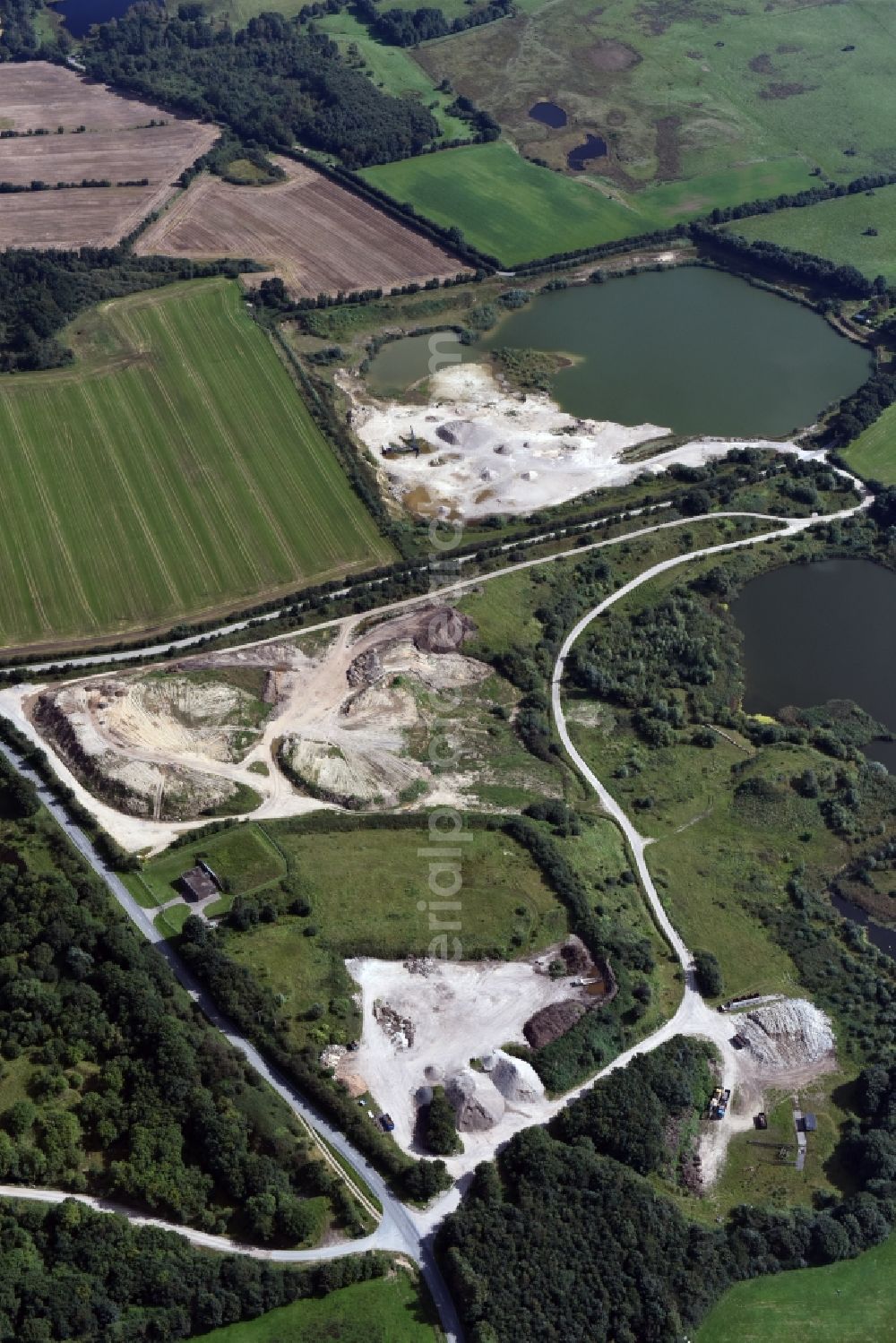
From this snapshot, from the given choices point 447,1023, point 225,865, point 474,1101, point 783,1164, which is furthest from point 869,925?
point 225,865

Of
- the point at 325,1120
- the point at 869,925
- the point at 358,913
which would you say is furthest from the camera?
the point at 869,925

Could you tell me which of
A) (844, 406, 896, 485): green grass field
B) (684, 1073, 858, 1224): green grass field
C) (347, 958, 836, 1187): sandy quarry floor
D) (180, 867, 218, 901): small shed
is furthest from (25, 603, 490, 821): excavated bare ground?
(844, 406, 896, 485): green grass field

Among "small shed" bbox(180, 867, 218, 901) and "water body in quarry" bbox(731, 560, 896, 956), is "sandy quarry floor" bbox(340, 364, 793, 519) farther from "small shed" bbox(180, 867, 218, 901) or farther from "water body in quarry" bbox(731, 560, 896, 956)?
"small shed" bbox(180, 867, 218, 901)

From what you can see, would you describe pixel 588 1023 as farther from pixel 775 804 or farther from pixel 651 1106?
pixel 775 804

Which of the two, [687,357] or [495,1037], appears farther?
[687,357]

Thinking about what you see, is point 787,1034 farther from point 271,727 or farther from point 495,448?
point 495,448

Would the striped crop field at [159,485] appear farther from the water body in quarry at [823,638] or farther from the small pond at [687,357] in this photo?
the water body in quarry at [823,638]
